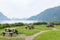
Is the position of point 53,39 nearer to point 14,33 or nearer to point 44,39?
point 44,39

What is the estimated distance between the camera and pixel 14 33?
2381 cm

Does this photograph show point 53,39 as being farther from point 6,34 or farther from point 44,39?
point 6,34

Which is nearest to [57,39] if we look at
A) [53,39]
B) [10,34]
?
[53,39]

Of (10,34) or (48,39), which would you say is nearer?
(48,39)

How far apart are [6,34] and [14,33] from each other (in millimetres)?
1359

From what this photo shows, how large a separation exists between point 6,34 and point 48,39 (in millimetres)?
7155

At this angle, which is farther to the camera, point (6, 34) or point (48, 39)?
point (6, 34)

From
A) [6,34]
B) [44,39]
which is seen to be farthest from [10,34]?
[44,39]

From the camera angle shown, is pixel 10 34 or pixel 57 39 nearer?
pixel 57 39

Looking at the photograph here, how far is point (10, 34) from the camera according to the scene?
74.0 ft

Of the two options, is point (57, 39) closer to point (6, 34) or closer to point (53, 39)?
point (53, 39)

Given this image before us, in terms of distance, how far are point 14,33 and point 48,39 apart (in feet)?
23.7

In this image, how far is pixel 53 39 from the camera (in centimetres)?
1786

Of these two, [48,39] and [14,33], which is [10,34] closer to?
[14,33]
